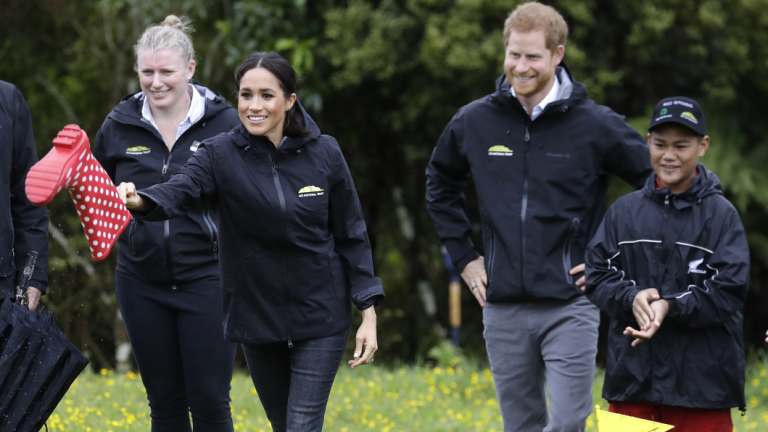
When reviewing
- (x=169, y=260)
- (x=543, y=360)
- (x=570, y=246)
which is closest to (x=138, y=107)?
(x=169, y=260)

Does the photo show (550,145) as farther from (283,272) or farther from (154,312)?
(154,312)

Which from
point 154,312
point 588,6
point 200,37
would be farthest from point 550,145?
point 200,37

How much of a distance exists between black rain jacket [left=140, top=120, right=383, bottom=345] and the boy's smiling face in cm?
129

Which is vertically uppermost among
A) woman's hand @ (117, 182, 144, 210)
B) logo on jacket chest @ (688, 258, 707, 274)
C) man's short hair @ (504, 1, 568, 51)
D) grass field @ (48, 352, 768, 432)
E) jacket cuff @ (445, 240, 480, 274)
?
man's short hair @ (504, 1, 568, 51)

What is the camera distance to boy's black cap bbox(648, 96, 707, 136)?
5.45 metres

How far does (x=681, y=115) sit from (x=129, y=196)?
2295 millimetres

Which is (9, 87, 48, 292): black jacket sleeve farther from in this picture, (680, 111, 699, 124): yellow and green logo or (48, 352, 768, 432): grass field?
(680, 111, 699, 124): yellow and green logo

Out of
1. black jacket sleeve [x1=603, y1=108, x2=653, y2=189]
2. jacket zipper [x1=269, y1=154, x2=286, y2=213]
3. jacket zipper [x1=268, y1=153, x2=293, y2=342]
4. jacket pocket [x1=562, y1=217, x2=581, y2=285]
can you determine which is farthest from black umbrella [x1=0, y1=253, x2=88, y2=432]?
black jacket sleeve [x1=603, y1=108, x2=653, y2=189]

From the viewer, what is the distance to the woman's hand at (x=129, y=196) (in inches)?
186

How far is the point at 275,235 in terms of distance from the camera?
539 centimetres

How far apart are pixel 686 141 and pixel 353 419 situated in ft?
13.5

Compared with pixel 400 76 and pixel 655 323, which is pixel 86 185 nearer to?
pixel 655 323

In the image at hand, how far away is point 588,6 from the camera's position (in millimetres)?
12875

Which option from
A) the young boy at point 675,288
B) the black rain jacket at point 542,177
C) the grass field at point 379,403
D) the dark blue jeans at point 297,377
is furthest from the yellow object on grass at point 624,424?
the grass field at point 379,403
